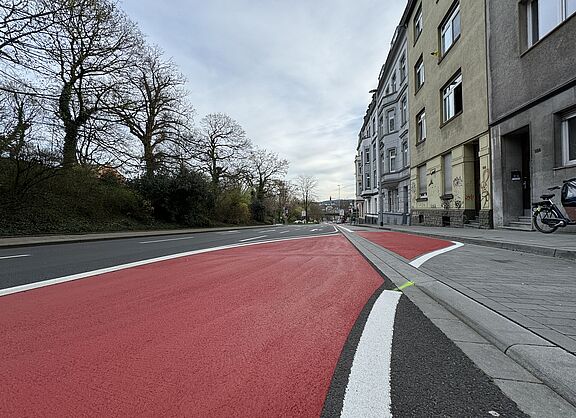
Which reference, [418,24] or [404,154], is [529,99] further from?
[404,154]

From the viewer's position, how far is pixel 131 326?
3316 millimetres

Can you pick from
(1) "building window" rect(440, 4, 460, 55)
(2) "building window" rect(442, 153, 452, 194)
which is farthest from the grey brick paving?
(1) "building window" rect(440, 4, 460, 55)

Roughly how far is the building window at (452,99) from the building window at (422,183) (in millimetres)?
4462

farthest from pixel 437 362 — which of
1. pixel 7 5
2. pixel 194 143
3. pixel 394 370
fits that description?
pixel 194 143

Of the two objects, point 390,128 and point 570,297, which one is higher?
point 390,128

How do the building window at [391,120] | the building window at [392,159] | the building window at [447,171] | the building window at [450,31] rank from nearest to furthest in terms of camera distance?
the building window at [450,31] → the building window at [447,171] → the building window at [392,159] → the building window at [391,120]

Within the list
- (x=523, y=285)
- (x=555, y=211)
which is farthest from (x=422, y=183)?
(x=523, y=285)

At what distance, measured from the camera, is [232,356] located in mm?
2613

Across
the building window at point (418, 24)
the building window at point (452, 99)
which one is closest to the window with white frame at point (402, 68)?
the building window at point (418, 24)

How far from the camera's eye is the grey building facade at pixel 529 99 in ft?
33.8

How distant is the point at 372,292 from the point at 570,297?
2230 mm

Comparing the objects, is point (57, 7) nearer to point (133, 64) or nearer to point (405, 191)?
point (133, 64)

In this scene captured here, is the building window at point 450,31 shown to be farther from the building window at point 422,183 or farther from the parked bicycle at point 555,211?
the parked bicycle at point 555,211

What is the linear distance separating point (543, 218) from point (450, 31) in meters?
12.5
